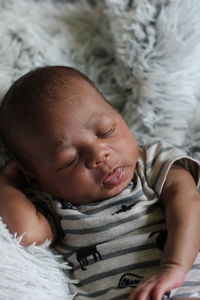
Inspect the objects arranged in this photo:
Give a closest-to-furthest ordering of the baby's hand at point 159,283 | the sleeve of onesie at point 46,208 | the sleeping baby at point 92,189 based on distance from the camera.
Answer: the baby's hand at point 159,283
the sleeping baby at point 92,189
the sleeve of onesie at point 46,208

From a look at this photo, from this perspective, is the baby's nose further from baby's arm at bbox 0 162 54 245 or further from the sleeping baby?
baby's arm at bbox 0 162 54 245

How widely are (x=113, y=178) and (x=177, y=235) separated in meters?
0.16

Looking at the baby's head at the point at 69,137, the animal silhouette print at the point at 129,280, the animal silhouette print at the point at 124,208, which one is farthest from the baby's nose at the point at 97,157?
the animal silhouette print at the point at 129,280

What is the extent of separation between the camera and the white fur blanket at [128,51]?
1.17 m

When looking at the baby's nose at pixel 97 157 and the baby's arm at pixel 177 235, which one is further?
the baby's nose at pixel 97 157

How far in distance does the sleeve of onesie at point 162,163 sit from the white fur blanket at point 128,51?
102 millimetres

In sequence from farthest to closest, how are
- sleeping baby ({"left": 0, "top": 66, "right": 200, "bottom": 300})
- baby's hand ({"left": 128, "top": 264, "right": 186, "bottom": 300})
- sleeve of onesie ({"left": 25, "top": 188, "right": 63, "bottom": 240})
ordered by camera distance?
sleeve of onesie ({"left": 25, "top": 188, "right": 63, "bottom": 240}) < sleeping baby ({"left": 0, "top": 66, "right": 200, "bottom": 300}) < baby's hand ({"left": 128, "top": 264, "right": 186, "bottom": 300})

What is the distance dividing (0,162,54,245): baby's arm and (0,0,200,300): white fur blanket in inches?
4.5

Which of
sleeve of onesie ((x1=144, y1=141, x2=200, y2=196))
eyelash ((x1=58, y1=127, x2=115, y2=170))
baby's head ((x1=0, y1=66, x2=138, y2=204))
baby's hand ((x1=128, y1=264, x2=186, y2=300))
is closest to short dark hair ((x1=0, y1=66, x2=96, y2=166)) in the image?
baby's head ((x1=0, y1=66, x2=138, y2=204))

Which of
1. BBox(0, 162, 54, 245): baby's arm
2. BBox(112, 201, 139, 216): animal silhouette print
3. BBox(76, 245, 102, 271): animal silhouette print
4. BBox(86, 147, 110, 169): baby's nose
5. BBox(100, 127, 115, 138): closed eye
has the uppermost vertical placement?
BBox(100, 127, 115, 138): closed eye

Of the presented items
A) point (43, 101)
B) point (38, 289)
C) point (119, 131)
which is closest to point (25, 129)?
point (43, 101)

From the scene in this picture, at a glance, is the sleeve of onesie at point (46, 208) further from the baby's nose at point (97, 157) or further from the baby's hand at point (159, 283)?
the baby's hand at point (159, 283)

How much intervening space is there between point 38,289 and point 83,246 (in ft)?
0.41

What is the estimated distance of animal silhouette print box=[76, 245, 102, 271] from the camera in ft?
3.36
